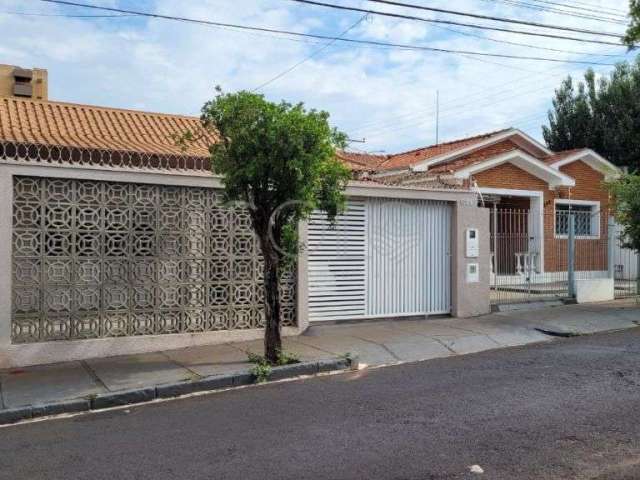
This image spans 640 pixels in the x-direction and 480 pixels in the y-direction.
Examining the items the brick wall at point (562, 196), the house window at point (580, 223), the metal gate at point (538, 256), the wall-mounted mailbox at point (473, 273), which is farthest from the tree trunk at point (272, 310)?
the brick wall at point (562, 196)

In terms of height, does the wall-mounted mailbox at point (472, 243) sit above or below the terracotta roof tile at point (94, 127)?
below

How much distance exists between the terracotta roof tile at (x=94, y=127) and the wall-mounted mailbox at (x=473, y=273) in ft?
18.0

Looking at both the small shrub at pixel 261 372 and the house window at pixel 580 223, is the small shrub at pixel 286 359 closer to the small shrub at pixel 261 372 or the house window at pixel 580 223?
the small shrub at pixel 261 372

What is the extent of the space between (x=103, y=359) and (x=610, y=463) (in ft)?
22.4

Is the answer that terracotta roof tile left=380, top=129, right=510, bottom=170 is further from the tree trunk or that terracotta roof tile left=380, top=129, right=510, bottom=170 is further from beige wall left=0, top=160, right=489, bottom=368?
the tree trunk

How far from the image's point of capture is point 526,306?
43.9 ft

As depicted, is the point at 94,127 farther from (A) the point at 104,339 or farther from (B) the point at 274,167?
(B) the point at 274,167

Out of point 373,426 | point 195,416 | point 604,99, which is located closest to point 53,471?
point 195,416

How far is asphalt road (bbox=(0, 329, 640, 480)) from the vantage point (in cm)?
472

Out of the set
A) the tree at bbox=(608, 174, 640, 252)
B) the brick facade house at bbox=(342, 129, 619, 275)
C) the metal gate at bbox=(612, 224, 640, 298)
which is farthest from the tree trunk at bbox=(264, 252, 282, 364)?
the metal gate at bbox=(612, 224, 640, 298)

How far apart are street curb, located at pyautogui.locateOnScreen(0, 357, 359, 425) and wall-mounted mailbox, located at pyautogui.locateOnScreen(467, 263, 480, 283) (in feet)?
15.0

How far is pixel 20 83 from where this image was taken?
22828 millimetres

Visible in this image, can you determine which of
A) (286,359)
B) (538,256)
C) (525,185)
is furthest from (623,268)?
(286,359)

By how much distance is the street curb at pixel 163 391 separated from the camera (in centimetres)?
671
